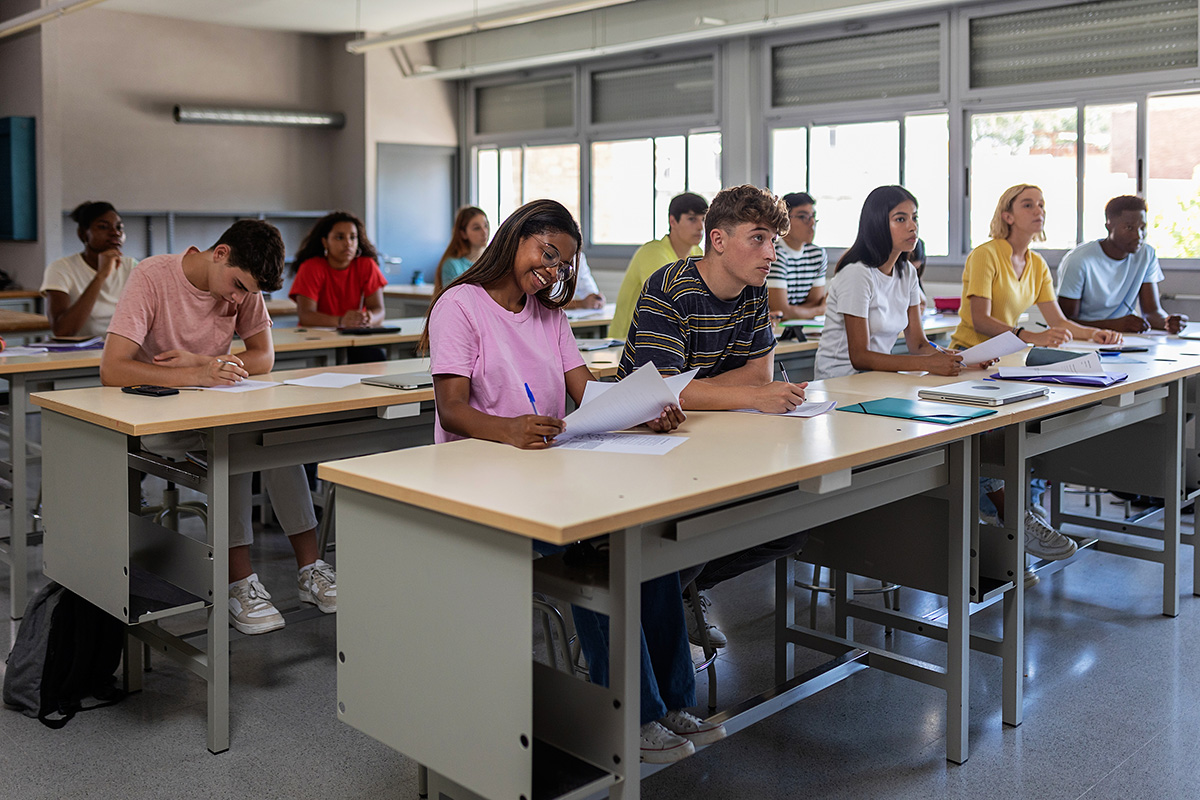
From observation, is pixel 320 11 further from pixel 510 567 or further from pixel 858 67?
pixel 510 567

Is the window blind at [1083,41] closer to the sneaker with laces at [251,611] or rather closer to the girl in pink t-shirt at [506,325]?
the girl in pink t-shirt at [506,325]

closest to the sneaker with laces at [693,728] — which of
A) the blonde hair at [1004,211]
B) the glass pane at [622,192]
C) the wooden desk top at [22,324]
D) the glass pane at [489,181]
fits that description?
the blonde hair at [1004,211]

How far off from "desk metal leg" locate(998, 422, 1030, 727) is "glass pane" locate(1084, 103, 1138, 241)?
4106 millimetres

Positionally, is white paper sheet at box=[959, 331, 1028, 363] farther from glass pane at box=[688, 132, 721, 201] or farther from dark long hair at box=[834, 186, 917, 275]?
glass pane at box=[688, 132, 721, 201]

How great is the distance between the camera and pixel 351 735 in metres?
2.50

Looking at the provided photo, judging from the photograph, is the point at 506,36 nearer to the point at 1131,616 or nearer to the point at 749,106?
the point at 749,106

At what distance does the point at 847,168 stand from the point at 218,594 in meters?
5.98

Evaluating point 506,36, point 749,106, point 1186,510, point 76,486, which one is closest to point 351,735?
point 76,486

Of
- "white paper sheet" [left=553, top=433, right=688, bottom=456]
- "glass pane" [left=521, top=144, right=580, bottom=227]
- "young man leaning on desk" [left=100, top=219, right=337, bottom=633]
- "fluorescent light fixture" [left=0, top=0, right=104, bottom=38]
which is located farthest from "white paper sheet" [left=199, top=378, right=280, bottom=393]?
"glass pane" [left=521, top=144, right=580, bottom=227]

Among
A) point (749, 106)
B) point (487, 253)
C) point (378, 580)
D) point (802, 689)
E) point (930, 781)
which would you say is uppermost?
point (749, 106)

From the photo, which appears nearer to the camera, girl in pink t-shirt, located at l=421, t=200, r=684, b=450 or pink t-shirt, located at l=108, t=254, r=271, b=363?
girl in pink t-shirt, located at l=421, t=200, r=684, b=450

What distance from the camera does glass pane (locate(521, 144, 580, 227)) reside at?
9078 millimetres

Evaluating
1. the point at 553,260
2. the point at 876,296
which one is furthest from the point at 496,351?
the point at 876,296

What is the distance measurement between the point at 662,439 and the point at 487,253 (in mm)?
574
